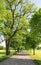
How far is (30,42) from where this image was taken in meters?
76.6

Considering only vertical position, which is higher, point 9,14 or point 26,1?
point 26,1

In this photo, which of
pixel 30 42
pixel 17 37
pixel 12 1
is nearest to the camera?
pixel 12 1

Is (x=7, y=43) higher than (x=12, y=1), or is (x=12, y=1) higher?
(x=12, y=1)

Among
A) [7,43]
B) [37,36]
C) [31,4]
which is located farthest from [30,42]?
[37,36]

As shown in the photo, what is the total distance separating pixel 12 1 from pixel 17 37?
31.3 feet

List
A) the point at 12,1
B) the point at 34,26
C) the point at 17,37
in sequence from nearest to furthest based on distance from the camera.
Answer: the point at 34,26
the point at 12,1
the point at 17,37

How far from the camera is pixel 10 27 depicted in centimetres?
5125

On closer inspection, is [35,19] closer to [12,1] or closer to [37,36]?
[37,36]

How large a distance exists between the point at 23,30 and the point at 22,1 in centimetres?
646

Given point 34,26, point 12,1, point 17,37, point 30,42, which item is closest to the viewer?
point 34,26

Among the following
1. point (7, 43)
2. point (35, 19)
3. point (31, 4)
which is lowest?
point (7, 43)

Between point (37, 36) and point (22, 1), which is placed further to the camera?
point (22, 1)

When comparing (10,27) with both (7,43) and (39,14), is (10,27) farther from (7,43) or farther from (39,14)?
(39,14)

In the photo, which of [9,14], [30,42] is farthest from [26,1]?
[30,42]
